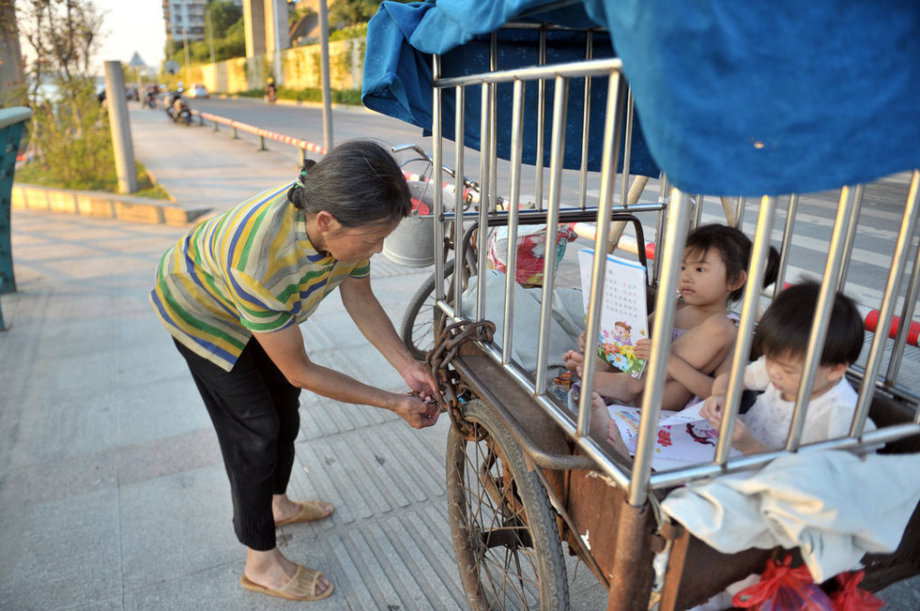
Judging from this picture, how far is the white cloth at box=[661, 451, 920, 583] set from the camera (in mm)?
1055

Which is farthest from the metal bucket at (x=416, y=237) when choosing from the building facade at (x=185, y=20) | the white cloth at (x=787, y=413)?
the building facade at (x=185, y=20)

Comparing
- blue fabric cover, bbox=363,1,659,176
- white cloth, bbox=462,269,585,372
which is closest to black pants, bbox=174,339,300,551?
white cloth, bbox=462,269,585,372

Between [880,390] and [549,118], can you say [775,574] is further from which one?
[549,118]

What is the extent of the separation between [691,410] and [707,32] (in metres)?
1.20

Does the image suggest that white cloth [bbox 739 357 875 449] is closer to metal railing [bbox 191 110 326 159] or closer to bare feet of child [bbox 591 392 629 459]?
bare feet of child [bbox 591 392 629 459]

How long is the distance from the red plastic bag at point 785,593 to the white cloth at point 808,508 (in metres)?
0.10

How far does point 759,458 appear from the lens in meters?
1.18

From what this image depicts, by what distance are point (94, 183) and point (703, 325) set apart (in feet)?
29.3

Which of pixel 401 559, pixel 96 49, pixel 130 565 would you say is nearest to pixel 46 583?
pixel 130 565

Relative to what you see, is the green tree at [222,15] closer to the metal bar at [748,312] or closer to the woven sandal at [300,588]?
the woven sandal at [300,588]

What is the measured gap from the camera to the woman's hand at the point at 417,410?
6.23 ft

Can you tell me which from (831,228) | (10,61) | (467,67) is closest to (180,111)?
(10,61)

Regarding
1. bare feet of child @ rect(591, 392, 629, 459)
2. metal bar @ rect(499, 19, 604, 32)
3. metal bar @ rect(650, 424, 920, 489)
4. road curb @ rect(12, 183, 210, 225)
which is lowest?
road curb @ rect(12, 183, 210, 225)

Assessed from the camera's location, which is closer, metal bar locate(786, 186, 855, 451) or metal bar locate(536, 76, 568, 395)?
metal bar locate(786, 186, 855, 451)
